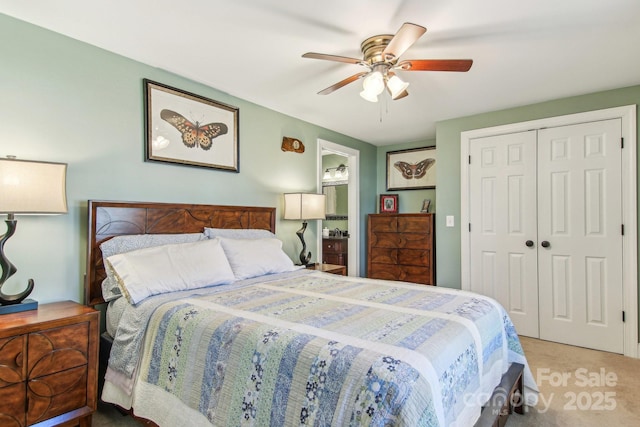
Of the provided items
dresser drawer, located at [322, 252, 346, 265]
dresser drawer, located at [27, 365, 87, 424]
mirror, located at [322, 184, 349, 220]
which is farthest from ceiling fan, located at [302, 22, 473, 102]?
mirror, located at [322, 184, 349, 220]

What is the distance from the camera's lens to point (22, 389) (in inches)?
62.1

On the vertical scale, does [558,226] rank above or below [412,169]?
below

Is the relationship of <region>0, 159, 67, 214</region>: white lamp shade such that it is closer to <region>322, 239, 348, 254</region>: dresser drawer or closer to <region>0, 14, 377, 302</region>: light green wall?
<region>0, 14, 377, 302</region>: light green wall

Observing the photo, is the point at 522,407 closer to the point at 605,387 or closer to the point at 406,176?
the point at 605,387

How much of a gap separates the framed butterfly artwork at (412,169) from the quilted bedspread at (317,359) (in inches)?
115

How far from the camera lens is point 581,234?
315 centimetres

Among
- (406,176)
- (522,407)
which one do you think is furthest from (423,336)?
(406,176)

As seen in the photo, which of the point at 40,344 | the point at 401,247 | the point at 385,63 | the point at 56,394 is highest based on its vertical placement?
the point at 385,63

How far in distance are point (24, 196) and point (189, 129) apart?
1.28 metres

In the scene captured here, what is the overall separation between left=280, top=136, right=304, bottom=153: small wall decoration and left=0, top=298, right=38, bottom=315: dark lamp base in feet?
8.12

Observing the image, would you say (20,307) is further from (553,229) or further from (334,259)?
(553,229)

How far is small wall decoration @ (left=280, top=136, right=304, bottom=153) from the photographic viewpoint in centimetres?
366

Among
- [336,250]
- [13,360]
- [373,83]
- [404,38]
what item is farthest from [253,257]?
[336,250]

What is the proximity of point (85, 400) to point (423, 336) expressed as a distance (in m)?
1.82
